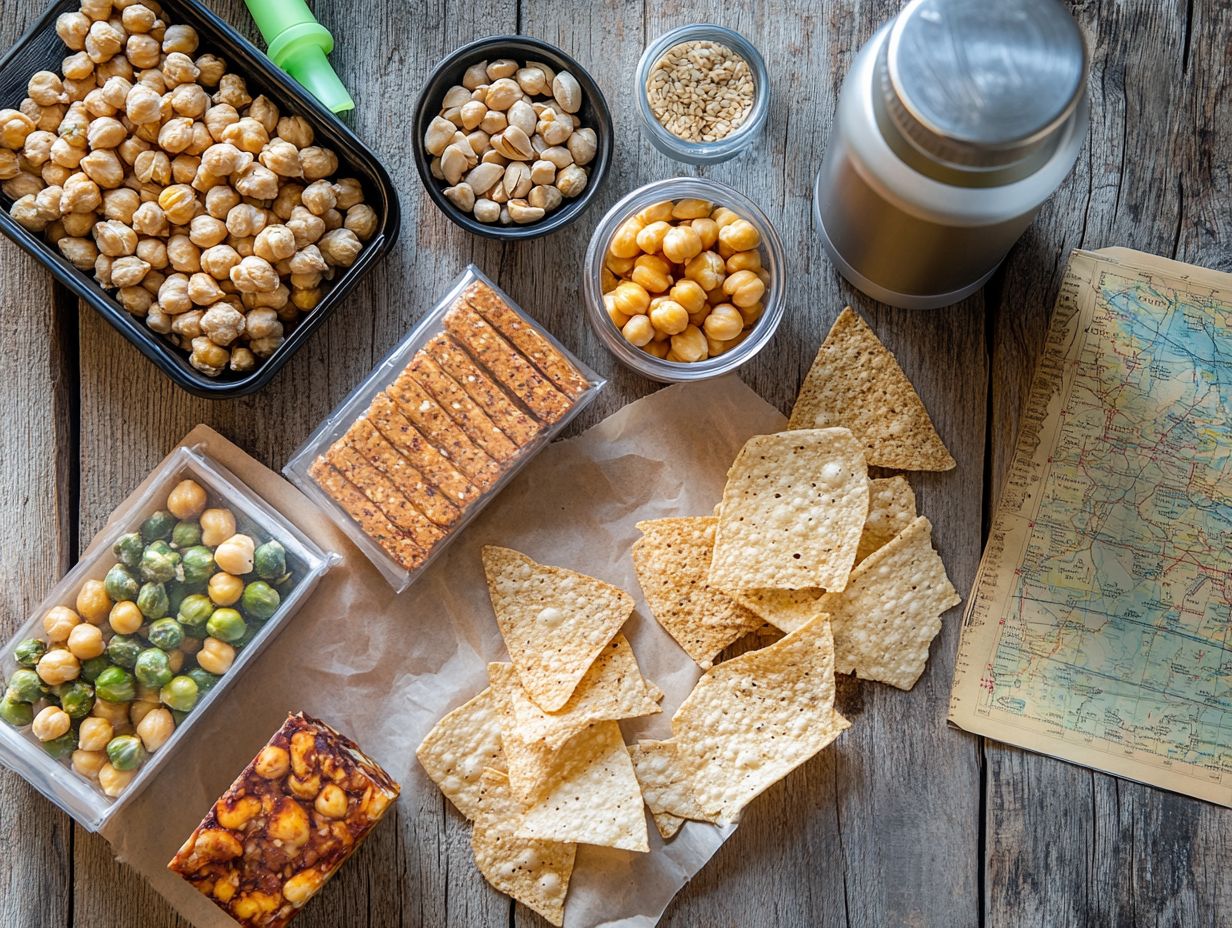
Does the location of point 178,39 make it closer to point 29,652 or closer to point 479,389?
point 479,389

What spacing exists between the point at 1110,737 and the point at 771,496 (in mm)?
812

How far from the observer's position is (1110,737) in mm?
1928

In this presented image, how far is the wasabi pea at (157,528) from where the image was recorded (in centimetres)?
176

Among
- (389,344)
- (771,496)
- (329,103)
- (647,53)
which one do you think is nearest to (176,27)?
(329,103)

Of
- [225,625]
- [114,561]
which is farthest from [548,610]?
[114,561]

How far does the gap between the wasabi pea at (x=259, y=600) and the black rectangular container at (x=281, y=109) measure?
0.34 m

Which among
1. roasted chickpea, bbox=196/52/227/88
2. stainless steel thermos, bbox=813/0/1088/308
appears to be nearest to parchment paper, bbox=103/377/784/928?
stainless steel thermos, bbox=813/0/1088/308

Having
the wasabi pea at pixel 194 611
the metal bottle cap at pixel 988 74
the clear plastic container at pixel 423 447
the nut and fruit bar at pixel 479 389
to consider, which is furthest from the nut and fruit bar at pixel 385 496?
the metal bottle cap at pixel 988 74

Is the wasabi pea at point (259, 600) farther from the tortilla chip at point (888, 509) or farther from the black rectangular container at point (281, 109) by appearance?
the tortilla chip at point (888, 509)

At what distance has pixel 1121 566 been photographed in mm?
1932

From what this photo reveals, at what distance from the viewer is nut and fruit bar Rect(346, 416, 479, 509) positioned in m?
1.79

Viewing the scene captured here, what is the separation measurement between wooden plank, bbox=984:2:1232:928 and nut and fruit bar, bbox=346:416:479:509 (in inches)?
40.6

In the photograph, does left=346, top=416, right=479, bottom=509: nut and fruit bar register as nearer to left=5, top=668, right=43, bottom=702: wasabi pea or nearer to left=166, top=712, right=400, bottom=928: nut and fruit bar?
left=166, top=712, right=400, bottom=928: nut and fruit bar

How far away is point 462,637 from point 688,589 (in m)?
0.44
